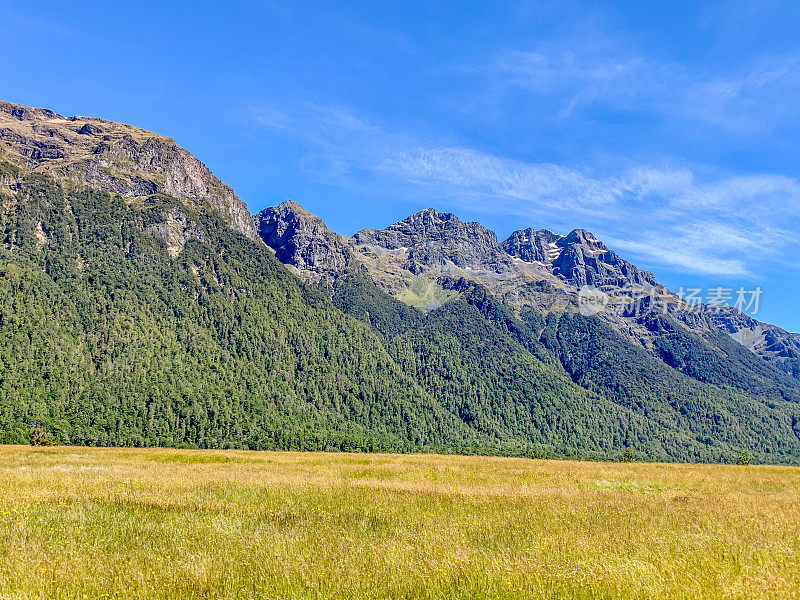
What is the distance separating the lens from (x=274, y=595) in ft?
28.4

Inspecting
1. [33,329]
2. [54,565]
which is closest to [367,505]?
[54,565]

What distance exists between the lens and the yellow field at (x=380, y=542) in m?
8.88

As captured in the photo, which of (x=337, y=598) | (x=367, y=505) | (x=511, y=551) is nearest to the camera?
(x=337, y=598)

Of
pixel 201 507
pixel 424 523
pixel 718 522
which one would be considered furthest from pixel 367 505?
pixel 718 522

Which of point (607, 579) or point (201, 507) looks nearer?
point (607, 579)

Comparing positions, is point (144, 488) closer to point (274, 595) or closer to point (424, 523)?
point (424, 523)

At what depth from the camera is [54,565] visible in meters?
9.62

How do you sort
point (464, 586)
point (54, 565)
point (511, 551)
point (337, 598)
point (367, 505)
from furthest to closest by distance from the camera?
point (367, 505) → point (511, 551) → point (54, 565) → point (464, 586) → point (337, 598)

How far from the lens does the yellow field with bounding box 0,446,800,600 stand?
8883 millimetres

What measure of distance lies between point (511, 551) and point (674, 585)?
12.2 ft

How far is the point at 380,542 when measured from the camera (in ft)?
40.0

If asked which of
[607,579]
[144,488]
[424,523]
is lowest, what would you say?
[144,488]

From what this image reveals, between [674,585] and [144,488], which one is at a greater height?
[674,585]

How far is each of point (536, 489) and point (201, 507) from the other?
50.2ft
